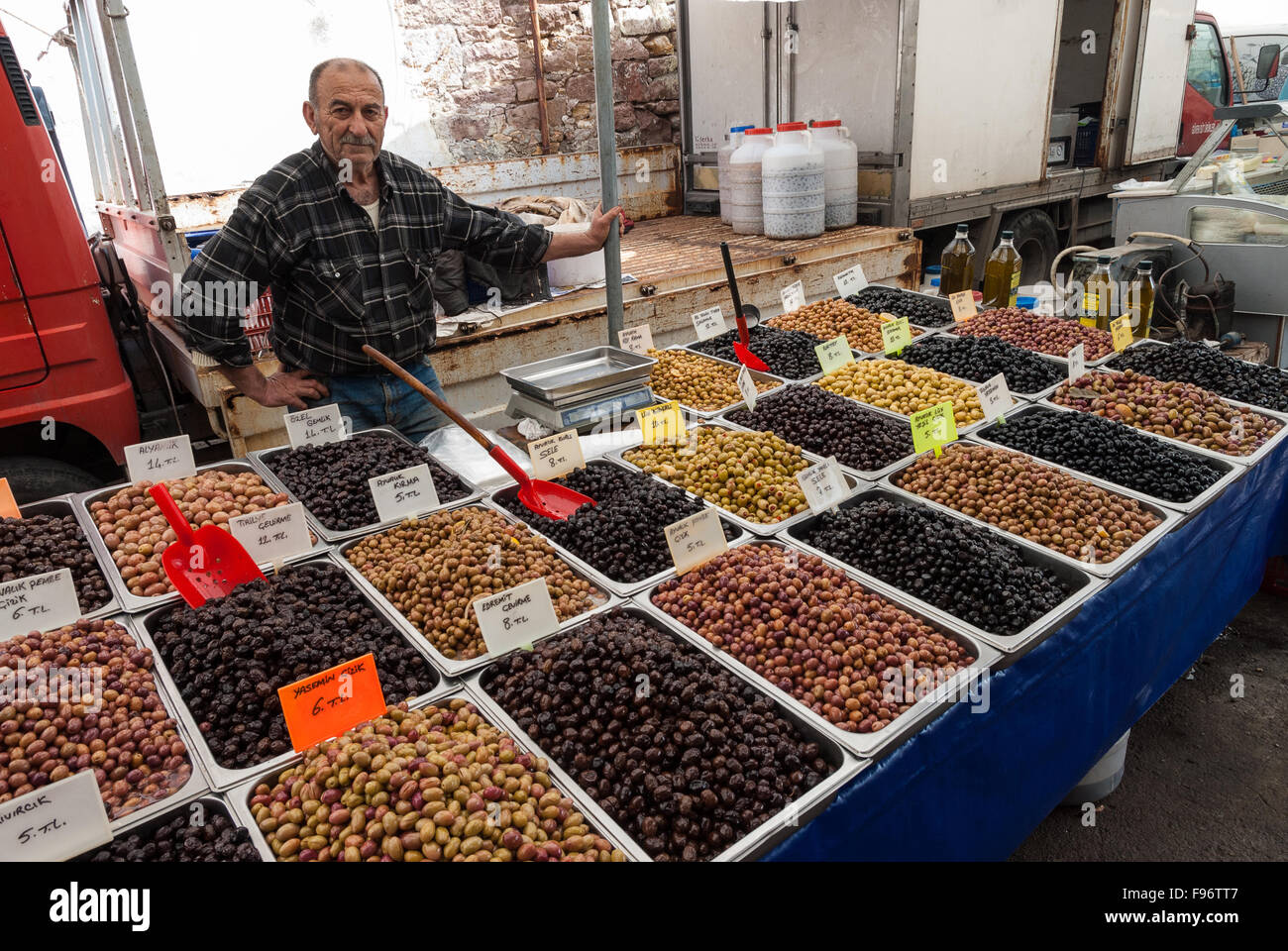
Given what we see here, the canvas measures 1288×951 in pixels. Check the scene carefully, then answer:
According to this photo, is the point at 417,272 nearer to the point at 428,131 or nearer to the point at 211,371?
the point at 211,371

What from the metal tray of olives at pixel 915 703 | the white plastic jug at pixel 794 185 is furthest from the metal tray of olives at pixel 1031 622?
the white plastic jug at pixel 794 185

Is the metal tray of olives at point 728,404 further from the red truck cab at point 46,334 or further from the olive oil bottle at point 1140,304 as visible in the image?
the red truck cab at point 46,334

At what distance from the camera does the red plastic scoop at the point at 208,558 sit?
81.2 inches

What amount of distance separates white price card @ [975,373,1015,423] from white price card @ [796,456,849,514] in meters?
0.78

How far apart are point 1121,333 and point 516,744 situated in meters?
3.22

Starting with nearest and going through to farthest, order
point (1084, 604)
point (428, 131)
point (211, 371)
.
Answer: point (1084, 604) < point (211, 371) < point (428, 131)

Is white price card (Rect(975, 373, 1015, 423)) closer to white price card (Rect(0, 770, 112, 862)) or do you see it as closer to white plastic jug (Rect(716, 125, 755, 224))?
white price card (Rect(0, 770, 112, 862))

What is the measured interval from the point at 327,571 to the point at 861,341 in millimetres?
2643

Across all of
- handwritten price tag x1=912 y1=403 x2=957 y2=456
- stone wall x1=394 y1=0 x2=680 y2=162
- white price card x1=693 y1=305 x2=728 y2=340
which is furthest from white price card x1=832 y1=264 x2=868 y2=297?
stone wall x1=394 y1=0 x2=680 y2=162

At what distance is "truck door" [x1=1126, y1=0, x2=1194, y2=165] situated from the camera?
6895 millimetres

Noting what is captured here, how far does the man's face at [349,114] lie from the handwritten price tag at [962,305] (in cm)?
270

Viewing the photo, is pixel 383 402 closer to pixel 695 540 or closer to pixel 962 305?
pixel 695 540
